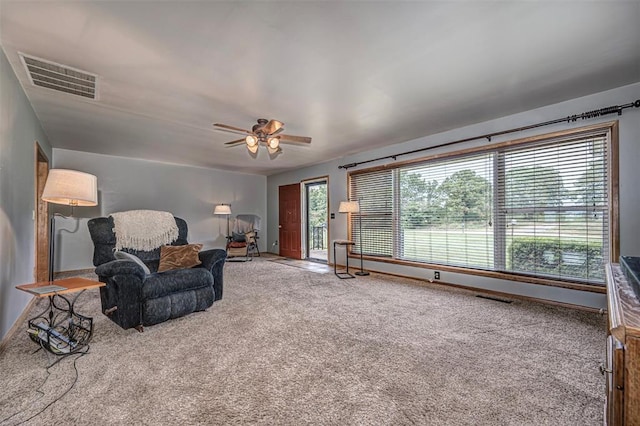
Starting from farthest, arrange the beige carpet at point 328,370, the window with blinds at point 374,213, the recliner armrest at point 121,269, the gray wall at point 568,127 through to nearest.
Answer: the window with blinds at point 374,213 → the gray wall at point 568,127 → the recliner armrest at point 121,269 → the beige carpet at point 328,370

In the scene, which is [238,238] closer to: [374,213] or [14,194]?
[374,213]

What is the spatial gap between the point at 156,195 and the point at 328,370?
5.92 metres

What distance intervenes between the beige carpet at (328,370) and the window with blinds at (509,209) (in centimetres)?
70

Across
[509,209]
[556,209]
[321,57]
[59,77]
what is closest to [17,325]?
[59,77]

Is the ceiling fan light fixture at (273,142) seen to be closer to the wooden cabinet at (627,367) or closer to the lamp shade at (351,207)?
the lamp shade at (351,207)

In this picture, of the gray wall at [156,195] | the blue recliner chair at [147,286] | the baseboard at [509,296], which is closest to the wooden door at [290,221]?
the gray wall at [156,195]

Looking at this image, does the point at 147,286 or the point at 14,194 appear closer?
the point at 14,194

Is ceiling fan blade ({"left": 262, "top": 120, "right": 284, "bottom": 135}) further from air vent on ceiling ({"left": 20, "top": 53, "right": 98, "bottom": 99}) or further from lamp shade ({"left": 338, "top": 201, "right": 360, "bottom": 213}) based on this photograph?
lamp shade ({"left": 338, "top": 201, "right": 360, "bottom": 213})

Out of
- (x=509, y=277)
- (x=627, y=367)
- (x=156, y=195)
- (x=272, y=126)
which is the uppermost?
(x=272, y=126)

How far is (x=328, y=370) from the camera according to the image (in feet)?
6.15

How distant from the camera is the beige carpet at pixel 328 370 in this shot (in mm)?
1469

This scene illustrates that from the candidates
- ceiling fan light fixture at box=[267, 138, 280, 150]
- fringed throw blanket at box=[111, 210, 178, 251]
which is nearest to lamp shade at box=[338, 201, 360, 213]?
ceiling fan light fixture at box=[267, 138, 280, 150]

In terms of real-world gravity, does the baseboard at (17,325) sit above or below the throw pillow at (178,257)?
below

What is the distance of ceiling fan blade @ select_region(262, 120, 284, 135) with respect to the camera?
3012 mm
